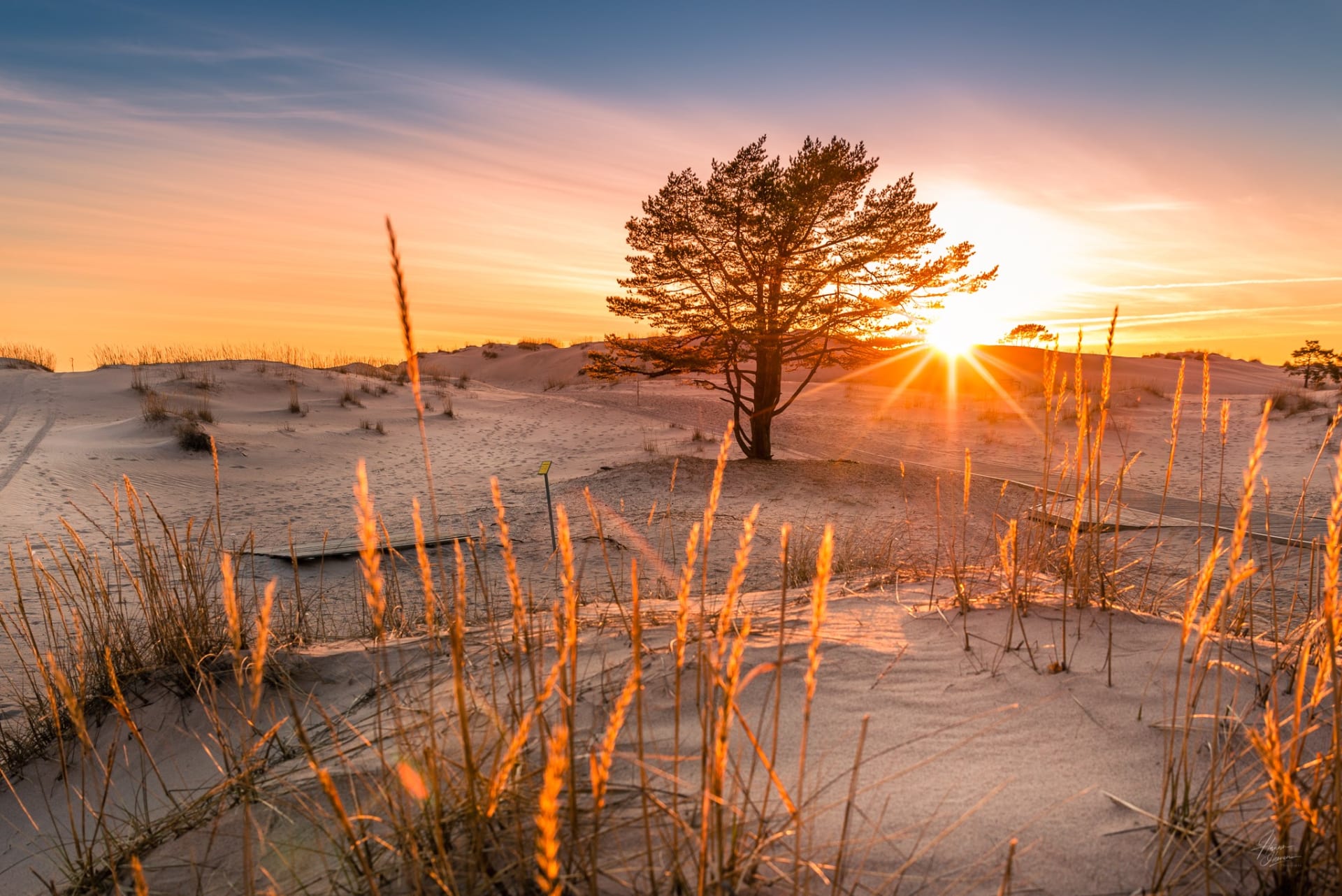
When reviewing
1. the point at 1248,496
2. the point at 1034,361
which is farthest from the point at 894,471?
the point at 1034,361

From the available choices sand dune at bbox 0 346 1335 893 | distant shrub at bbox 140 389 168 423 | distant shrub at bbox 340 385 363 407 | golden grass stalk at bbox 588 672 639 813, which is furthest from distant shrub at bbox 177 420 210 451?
golden grass stalk at bbox 588 672 639 813

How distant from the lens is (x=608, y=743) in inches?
41.4

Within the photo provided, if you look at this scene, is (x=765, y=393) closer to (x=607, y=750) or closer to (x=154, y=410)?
(x=154, y=410)

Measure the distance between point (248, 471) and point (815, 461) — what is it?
10184mm

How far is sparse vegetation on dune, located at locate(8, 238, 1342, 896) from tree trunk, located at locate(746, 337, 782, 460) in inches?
359

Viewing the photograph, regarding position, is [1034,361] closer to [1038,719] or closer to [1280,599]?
[1280,599]

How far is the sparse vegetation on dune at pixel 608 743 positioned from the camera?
1312 mm

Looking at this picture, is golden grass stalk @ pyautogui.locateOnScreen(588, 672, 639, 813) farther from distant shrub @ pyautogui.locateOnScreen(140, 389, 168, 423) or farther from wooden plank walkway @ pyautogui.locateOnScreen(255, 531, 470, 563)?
distant shrub @ pyautogui.locateOnScreen(140, 389, 168, 423)

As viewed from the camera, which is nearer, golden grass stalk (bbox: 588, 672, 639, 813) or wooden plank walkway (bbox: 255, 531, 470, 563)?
golden grass stalk (bbox: 588, 672, 639, 813)

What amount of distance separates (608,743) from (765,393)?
12.6m

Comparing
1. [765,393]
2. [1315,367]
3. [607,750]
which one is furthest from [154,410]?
[1315,367]

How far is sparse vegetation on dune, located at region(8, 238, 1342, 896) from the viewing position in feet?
4.31

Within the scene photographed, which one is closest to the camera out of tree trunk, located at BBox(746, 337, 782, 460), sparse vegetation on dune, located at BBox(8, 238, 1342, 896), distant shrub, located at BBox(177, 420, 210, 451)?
sparse vegetation on dune, located at BBox(8, 238, 1342, 896)

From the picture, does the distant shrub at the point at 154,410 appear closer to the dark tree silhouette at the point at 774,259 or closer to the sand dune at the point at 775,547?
the sand dune at the point at 775,547
